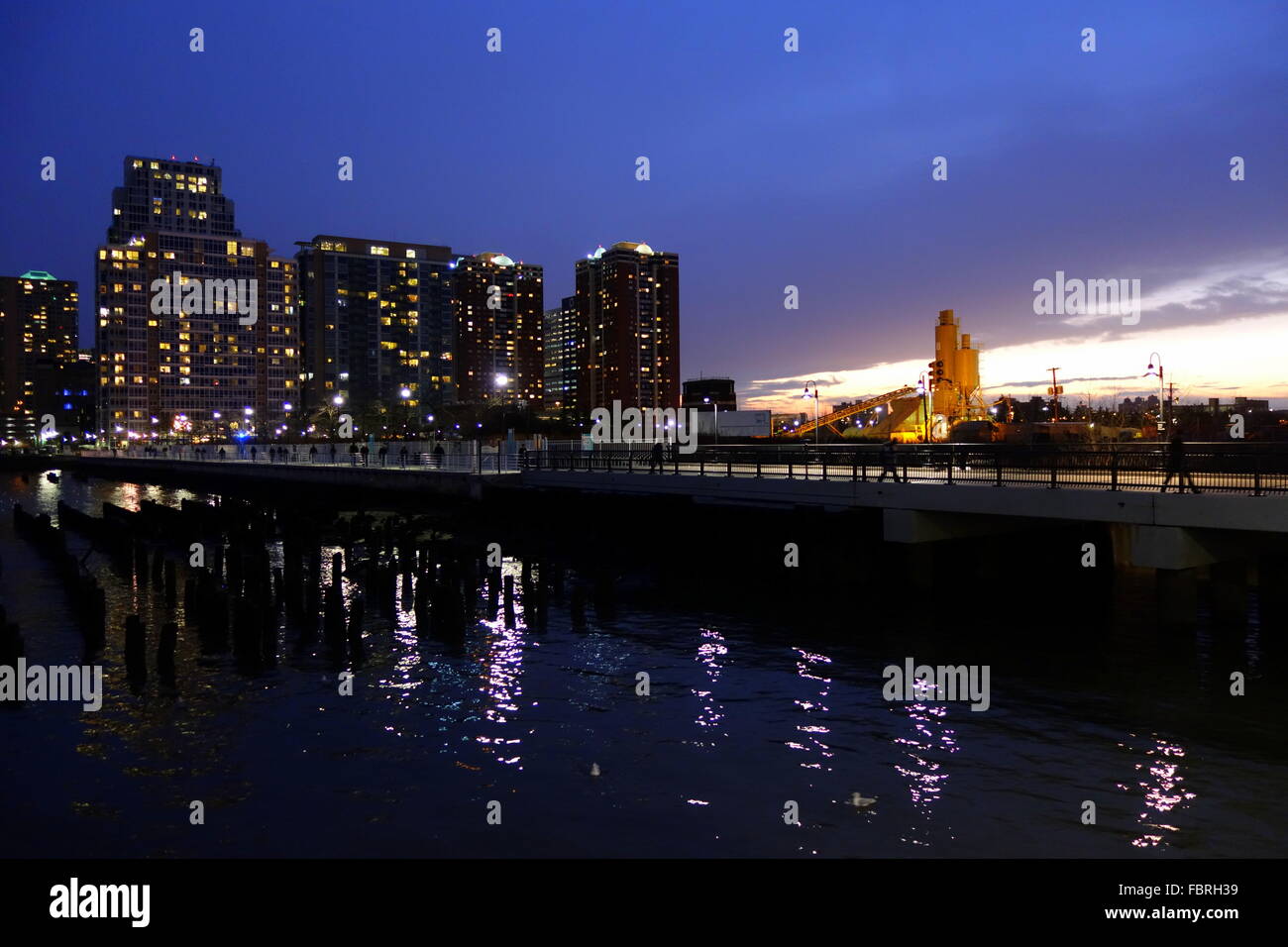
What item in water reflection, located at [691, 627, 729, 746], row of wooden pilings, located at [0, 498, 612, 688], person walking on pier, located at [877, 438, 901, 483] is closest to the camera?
water reflection, located at [691, 627, 729, 746]

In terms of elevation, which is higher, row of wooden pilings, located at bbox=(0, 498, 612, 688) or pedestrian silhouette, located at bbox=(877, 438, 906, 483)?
pedestrian silhouette, located at bbox=(877, 438, 906, 483)

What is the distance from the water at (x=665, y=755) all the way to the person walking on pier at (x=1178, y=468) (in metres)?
3.60

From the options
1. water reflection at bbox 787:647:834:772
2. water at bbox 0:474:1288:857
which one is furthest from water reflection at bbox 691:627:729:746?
water reflection at bbox 787:647:834:772

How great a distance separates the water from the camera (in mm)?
11742

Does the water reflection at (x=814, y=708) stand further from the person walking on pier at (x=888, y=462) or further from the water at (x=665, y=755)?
the person walking on pier at (x=888, y=462)

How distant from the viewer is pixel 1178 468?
20.8 metres

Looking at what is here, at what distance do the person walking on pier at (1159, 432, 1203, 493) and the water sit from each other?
360 cm

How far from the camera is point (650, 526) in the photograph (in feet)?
121

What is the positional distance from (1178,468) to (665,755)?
14063mm

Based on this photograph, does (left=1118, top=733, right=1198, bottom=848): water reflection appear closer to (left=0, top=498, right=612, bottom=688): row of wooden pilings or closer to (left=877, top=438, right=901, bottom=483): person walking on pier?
(left=877, top=438, right=901, bottom=483): person walking on pier

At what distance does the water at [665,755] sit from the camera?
1174cm

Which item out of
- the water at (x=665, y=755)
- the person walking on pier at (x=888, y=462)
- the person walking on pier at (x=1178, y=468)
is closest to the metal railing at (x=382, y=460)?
the person walking on pier at (x=888, y=462)
